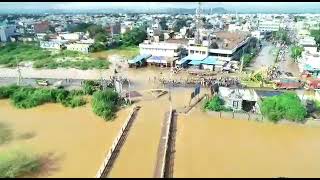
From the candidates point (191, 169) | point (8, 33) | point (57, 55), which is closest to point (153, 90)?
point (191, 169)

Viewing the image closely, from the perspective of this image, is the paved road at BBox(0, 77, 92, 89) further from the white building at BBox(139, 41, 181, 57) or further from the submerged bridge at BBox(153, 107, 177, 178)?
the white building at BBox(139, 41, 181, 57)

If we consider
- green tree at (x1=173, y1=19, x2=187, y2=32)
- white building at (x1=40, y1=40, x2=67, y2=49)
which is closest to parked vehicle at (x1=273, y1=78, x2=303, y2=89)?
white building at (x1=40, y1=40, x2=67, y2=49)

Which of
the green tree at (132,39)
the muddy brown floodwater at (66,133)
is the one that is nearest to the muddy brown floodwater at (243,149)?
the muddy brown floodwater at (66,133)

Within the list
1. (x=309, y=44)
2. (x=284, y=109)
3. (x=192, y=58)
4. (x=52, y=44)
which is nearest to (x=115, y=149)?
(x=284, y=109)

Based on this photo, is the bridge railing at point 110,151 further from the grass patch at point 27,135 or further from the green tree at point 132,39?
the green tree at point 132,39

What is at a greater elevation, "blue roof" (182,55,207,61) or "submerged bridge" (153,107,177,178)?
"blue roof" (182,55,207,61)

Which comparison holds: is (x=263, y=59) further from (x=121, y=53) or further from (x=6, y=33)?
(x=6, y=33)

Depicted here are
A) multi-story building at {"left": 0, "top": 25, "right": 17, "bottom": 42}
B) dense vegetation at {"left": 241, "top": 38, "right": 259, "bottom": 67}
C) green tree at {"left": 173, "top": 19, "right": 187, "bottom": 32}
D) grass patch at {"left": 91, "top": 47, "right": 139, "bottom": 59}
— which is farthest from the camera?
green tree at {"left": 173, "top": 19, "right": 187, "bottom": 32}
